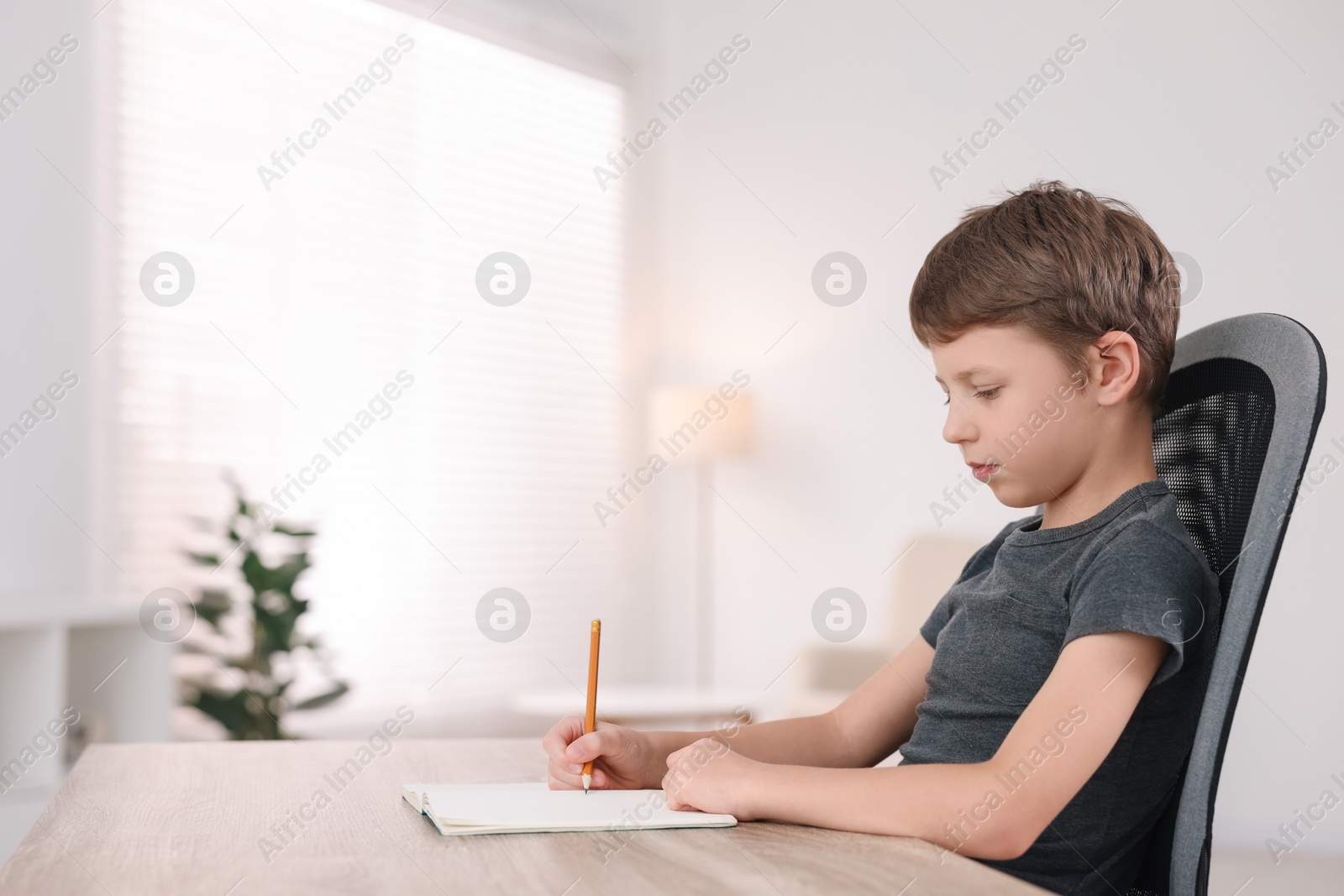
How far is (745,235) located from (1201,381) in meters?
3.30

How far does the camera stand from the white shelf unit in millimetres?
2229

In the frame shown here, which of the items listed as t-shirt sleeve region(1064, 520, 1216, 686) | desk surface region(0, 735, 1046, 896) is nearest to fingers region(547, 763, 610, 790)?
desk surface region(0, 735, 1046, 896)

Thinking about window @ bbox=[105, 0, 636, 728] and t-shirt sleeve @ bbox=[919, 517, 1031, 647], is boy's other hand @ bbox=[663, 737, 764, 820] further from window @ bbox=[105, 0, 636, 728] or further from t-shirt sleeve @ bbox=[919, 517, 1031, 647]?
window @ bbox=[105, 0, 636, 728]

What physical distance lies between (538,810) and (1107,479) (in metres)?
0.54

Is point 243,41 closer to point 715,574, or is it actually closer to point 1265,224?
point 715,574

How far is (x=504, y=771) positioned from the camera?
36.7 inches

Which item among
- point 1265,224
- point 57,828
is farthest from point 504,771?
point 1265,224

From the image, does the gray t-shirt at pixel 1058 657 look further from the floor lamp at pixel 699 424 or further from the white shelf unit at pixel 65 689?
the floor lamp at pixel 699 424

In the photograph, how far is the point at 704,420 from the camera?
3.85 m

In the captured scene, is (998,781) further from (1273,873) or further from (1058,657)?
(1273,873)

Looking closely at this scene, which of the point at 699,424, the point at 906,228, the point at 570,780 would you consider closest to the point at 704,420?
the point at 699,424

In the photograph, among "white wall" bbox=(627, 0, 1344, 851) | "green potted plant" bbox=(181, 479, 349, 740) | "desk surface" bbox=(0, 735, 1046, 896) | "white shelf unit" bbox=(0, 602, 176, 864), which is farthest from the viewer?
"green potted plant" bbox=(181, 479, 349, 740)

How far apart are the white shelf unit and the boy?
1.87m

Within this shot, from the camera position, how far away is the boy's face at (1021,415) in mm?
886
